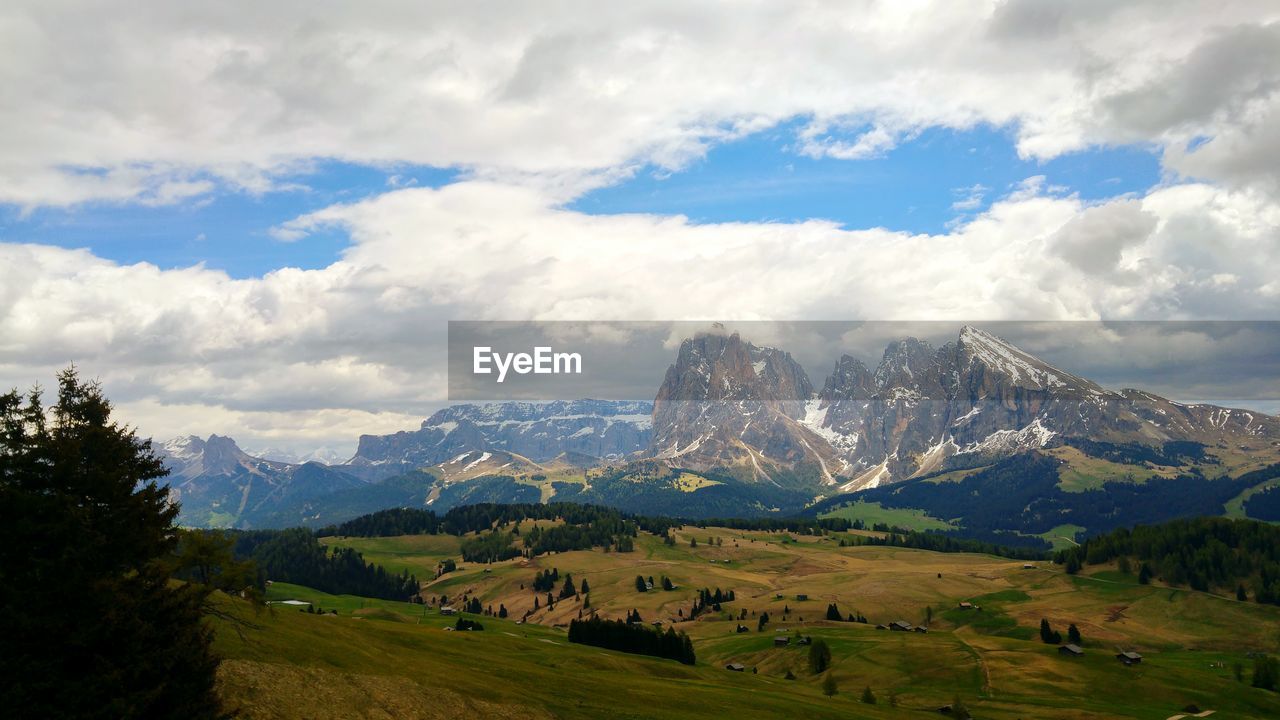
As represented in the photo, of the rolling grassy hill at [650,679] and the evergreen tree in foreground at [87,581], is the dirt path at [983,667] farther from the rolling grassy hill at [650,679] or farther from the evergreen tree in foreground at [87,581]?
the evergreen tree in foreground at [87,581]

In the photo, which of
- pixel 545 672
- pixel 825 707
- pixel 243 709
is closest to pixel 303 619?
pixel 545 672

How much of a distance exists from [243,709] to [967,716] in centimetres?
11287

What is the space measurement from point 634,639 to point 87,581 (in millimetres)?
129906

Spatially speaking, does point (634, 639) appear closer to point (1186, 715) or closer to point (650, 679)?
point (650, 679)

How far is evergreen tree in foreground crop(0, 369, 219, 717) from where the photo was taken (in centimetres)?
4131

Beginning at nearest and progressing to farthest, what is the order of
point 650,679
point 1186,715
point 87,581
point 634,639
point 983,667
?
point 87,581 → point 650,679 → point 1186,715 → point 634,639 → point 983,667

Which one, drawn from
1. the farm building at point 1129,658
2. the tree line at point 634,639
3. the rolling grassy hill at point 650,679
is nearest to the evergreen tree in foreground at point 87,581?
the rolling grassy hill at point 650,679

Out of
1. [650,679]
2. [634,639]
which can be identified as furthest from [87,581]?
[634,639]

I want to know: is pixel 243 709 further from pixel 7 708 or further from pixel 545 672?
pixel 545 672

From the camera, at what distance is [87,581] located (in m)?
43.0

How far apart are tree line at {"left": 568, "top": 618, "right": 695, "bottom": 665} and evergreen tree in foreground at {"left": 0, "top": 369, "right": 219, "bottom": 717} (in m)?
119

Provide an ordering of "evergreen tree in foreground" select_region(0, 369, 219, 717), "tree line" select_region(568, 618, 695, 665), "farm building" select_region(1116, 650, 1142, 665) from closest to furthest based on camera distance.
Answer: "evergreen tree in foreground" select_region(0, 369, 219, 717)
"tree line" select_region(568, 618, 695, 665)
"farm building" select_region(1116, 650, 1142, 665)

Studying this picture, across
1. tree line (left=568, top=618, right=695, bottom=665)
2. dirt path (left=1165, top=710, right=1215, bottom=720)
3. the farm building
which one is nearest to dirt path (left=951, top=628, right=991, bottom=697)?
the farm building

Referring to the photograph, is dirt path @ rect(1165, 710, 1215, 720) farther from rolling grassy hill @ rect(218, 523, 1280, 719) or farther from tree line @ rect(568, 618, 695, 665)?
tree line @ rect(568, 618, 695, 665)
